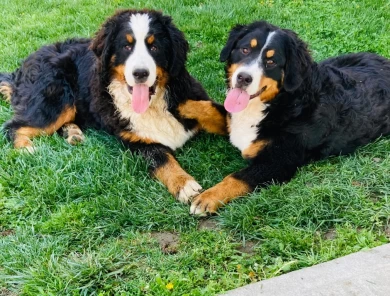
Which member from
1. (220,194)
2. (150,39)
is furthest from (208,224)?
(150,39)

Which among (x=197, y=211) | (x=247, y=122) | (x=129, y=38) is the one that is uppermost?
(x=129, y=38)

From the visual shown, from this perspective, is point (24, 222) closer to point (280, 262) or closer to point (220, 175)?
point (220, 175)

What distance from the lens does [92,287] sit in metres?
2.47

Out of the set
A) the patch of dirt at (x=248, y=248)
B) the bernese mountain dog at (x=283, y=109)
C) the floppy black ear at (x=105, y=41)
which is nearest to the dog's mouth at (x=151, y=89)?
the floppy black ear at (x=105, y=41)

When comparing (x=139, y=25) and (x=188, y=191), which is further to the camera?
(x=139, y=25)

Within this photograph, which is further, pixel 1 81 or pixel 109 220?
pixel 1 81

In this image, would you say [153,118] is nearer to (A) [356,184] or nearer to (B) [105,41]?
(B) [105,41]

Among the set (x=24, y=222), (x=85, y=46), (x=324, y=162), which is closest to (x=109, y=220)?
(x=24, y=222)

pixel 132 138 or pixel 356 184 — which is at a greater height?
pixel 356 184

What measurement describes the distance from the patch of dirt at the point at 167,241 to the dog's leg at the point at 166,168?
348 mm

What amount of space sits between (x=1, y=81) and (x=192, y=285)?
3.48m

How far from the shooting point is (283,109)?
11.6 ft

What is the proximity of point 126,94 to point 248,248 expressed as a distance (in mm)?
1743

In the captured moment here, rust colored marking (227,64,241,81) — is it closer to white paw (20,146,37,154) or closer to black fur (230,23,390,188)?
black fur (230,23,390,188)
